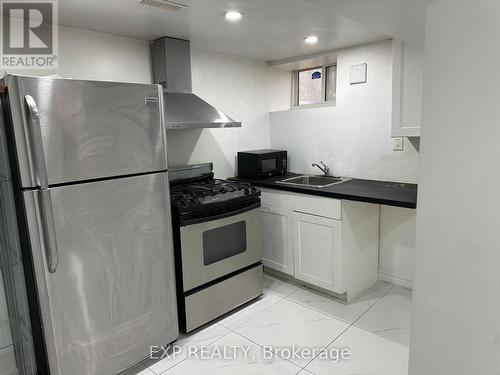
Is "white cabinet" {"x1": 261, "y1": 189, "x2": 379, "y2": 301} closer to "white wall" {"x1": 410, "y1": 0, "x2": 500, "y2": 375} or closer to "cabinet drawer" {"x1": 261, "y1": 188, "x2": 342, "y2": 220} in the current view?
"cabinet drawer" {"x1": 261, "y1": 188, "x2": 342, "y2": 220}

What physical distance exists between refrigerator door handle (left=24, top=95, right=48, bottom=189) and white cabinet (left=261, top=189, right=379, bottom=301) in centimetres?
189

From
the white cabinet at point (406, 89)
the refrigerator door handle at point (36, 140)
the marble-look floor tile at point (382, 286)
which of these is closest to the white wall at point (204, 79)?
the refrigerator door handle at point (36, 140)

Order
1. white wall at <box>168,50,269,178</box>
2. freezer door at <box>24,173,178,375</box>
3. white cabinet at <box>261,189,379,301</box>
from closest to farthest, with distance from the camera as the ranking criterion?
freezer door at <box>24,173,178,375</box> < white cabinet at <box>261,189,379,301</box> < white wall at <box>168,50,269,178</box>

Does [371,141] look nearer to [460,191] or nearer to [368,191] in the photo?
[368,191]

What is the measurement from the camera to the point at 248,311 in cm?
268

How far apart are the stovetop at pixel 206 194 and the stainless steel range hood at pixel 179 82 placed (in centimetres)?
50

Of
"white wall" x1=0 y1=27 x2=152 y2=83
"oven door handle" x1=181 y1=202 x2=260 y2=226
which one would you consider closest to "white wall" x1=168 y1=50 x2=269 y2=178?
"white wall" x1=0 y1=27 x2=152 y2=83

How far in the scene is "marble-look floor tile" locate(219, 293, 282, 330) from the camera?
2.54m

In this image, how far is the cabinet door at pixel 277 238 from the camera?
2.98m

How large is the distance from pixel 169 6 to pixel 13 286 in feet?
5.90

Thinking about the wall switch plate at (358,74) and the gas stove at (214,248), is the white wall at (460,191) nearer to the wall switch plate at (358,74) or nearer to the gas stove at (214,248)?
the gas stove at (214,248)

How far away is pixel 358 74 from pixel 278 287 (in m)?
2.09

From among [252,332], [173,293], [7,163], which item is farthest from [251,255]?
[7,163]

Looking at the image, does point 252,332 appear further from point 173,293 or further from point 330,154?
point 330,154
